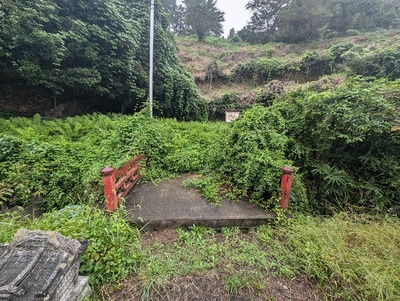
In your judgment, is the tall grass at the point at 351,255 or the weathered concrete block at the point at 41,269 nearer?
the weathered concrete block at the point at 41,269

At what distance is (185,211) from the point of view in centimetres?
260

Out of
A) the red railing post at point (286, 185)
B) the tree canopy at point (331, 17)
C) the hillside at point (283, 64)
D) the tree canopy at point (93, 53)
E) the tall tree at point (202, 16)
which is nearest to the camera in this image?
the red railing post at point (286, 185)

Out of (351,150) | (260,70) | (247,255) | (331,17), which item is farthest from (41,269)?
(331,17)

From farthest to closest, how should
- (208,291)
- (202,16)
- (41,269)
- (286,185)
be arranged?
(202,16) < (286,185) < (208,291) < (41,269)

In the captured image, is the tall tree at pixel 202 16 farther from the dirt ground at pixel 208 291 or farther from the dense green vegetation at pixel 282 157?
the dirt ground at pixel 208 291

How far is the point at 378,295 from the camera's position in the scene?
151 centimetres

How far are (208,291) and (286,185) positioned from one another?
1737 millimetres

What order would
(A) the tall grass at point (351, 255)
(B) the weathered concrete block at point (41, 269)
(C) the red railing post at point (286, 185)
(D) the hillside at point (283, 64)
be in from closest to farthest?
(B) the weathered concrete block at point (41, 269) → (A) the tall grass at point (351, 255) → (C) the red railing post at point (286, 185) → (D) the hillside at point (283, 64)

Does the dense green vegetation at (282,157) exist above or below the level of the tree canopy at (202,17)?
below

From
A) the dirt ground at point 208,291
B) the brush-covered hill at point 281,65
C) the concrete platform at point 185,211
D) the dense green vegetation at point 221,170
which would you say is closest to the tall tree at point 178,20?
the brush-covered hill at point 281,65

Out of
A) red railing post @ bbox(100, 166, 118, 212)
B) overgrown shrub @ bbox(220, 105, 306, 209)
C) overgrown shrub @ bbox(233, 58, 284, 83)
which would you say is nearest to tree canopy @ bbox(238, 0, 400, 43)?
overgrown shrub @ bbox(233, 58, 284, 83)

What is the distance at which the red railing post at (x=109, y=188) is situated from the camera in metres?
2.24

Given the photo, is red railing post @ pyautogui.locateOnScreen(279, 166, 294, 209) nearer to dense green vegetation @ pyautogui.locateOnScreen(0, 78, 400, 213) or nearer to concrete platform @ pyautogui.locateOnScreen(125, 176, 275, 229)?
dense green vegetation @ pyautogui.locateOnScreen(0, 78, 400, 213)

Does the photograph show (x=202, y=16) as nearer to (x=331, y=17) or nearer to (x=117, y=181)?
(x=331, y=17)
